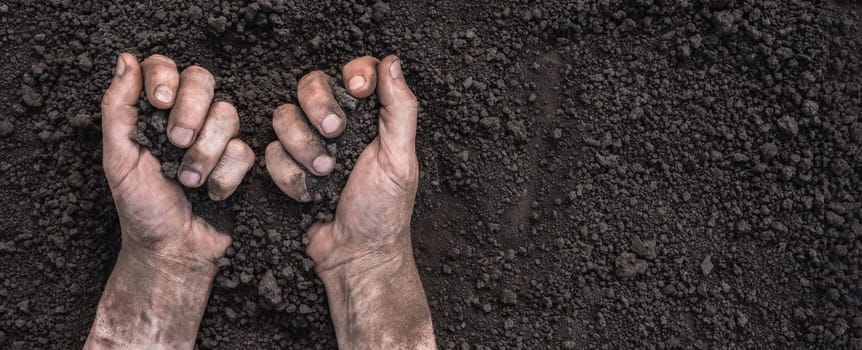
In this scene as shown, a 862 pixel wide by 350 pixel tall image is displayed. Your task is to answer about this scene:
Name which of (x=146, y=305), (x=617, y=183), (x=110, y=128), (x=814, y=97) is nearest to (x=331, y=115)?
(x=110, y=128)

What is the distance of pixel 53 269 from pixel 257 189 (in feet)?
2.36

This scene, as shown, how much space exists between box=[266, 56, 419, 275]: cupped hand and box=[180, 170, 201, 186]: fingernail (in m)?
0.21

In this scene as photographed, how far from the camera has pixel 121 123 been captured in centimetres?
183

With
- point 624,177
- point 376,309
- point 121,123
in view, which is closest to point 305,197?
point 376,309

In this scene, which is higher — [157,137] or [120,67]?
[120,67]

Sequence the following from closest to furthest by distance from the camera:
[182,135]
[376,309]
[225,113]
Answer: [182,135] → [225,113] → [376,309]

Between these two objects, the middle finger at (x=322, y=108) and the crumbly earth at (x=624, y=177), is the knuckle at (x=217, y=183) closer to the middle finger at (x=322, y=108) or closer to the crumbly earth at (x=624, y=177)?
the middle finger at (x=322, y=108)

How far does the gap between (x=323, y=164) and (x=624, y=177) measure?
98cm

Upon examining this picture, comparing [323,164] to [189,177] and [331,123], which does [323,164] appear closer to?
[331,123]

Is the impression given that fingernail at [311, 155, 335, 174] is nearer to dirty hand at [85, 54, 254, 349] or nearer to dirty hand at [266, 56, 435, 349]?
dirty hand at [266, 56, 435, 349]

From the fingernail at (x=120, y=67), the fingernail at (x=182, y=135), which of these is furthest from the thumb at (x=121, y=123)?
the fingernail at (x=182, y=135)

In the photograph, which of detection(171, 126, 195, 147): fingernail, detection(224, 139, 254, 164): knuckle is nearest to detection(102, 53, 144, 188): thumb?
detection(171, 126, 195, 147): fingernail

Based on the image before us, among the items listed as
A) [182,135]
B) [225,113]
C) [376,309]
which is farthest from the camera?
[376,309]

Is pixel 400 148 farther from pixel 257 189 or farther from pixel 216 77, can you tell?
pixel 216 77
